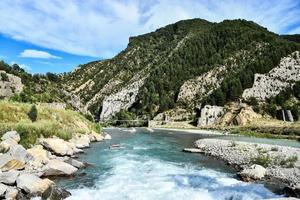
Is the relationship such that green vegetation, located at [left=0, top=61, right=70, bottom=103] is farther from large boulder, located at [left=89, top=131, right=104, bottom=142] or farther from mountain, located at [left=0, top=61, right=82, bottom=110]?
large boulder, located at [left=89, top=131, right=104, bottom=142]

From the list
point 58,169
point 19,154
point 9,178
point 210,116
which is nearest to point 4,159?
point 19,154

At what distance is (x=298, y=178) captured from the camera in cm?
3597

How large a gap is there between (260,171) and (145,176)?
11753 millimetres

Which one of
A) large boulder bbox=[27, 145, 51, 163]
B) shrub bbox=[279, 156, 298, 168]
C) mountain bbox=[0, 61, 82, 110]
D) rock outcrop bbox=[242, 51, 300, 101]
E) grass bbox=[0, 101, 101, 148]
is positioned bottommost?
shrub bbox=[279, 156, 298, 168]

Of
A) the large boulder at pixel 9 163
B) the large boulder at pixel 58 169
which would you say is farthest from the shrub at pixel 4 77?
the large boulder at pixel 58 169

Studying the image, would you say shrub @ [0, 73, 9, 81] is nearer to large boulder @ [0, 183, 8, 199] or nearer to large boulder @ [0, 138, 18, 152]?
large boulder @ [0, 138, 18, 152]

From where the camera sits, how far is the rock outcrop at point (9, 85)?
123m

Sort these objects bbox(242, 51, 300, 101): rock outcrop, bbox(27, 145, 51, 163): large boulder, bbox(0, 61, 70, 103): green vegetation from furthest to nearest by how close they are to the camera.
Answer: bbox(242, 51, 300, 101): rock outcrop < bbox(0, 61, 70, 103): green vegetation < bbox(27, 145, 51, 163): large boulder

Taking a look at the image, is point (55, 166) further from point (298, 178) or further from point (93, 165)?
point (298, 178)

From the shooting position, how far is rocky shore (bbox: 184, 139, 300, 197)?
3452 centimetres

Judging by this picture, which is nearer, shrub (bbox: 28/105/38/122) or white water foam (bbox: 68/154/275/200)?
white water foam (bbox: 68/154/275/200)

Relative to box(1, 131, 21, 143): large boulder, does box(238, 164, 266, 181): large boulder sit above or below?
below

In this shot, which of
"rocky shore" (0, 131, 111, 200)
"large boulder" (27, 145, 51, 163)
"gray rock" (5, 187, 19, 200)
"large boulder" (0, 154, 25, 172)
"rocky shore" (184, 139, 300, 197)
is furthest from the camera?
"large boulder" (27, 145, 51, 163)

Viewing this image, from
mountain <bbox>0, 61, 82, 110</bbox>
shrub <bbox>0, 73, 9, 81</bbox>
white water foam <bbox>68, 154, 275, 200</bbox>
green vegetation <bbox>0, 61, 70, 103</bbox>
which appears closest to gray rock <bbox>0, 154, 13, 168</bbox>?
white water foam <bbox>68, 154, 275, 200</bbox>
